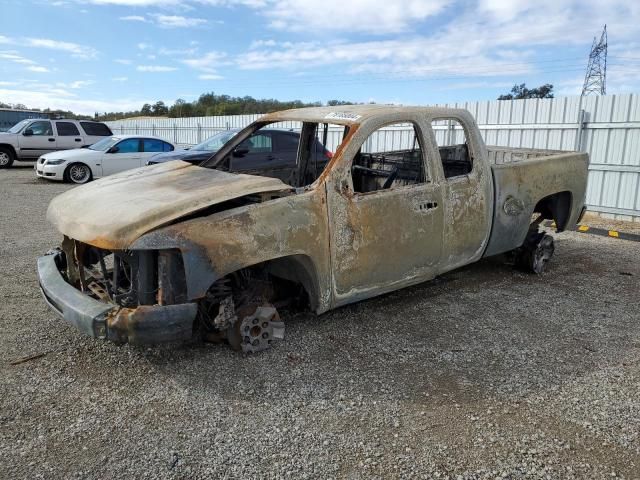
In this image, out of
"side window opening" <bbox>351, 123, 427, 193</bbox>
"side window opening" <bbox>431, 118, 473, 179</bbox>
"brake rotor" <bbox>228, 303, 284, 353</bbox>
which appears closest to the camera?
"brake rotor" <bbox>228, 303, 284, 353</bbox>

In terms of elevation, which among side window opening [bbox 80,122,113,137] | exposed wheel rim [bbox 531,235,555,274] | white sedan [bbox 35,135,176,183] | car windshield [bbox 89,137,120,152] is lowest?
exposed wheel rim [bbox 531,235,555,274]

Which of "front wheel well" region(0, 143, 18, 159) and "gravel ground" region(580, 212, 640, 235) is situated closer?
"gravel ground" region(580, 212, 640, 235)

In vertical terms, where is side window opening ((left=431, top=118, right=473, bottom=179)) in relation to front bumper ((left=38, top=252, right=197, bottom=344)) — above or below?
above

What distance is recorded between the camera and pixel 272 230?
141 inches

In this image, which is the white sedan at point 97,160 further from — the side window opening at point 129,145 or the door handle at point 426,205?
the door handle at point 426,205

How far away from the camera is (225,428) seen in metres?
3.01

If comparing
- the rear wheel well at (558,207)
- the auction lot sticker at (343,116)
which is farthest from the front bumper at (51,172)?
the rear wheel well at (558,207)

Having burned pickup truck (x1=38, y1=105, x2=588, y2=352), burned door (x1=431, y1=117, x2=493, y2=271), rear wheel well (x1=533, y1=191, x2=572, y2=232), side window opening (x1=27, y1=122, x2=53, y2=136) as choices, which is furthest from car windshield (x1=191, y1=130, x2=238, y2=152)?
side window opening (x1=27, y1=122, x2=53, y2=136)

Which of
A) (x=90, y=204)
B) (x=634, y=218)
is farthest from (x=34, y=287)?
(x=634, y=218)

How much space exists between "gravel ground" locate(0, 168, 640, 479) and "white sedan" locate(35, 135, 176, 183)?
10.7m

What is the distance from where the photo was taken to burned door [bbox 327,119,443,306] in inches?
156

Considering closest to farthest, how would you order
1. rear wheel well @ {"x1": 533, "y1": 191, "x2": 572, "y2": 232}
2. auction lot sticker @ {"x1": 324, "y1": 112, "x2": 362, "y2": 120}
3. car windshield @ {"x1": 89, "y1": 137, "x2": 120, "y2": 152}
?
1. auction lot sticker @ {"x1": 324, "y1": 112, "x2": 362, "y2": 120}
2. rear wheel well @ {"x1": 533, "y1": 191, "x2": 572, "y2": 232}
3. car windshield @ {"x1": 89, "y1": 137, "x2": 120, "y2": 152}

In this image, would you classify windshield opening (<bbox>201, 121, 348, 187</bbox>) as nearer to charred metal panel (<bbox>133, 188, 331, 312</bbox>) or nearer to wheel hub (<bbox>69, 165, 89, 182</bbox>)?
charred metal panel (<bbox>133, 188, 331, 312</bbox>)

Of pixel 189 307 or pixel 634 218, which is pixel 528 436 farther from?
pixel 634 218
